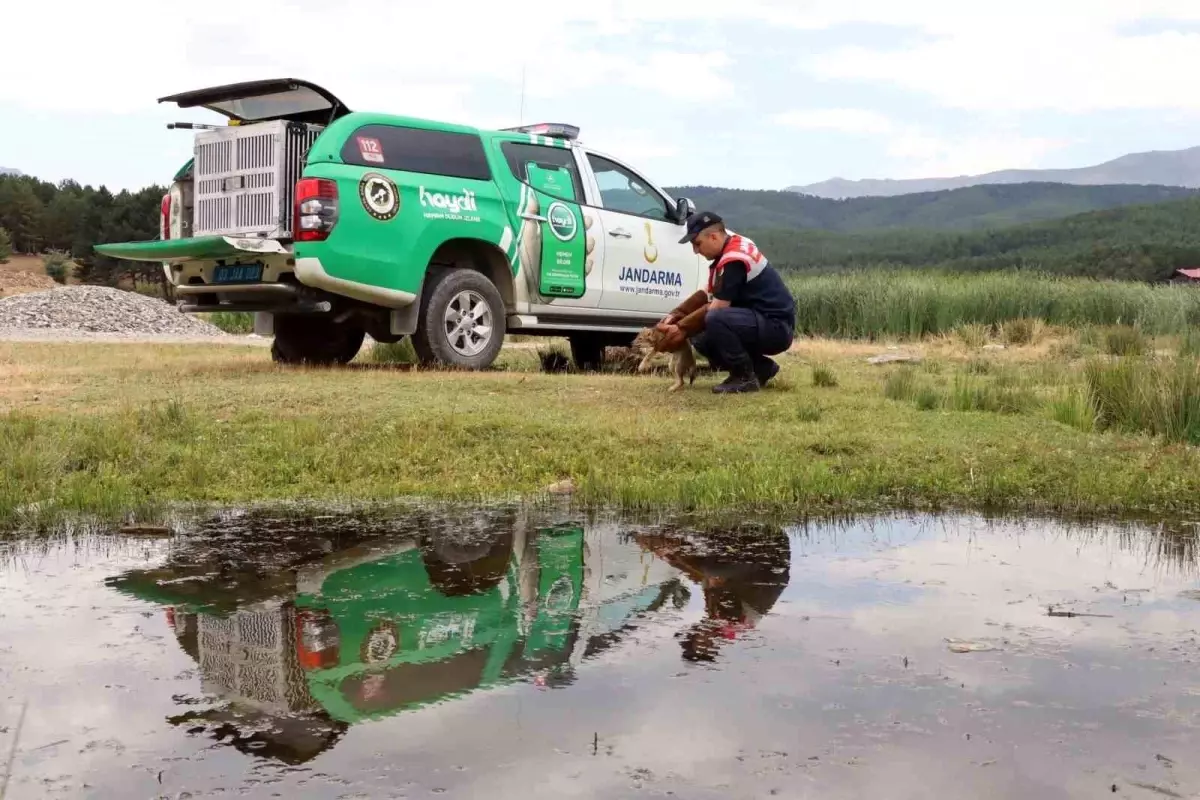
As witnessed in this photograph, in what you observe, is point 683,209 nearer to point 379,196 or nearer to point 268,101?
point 379,196

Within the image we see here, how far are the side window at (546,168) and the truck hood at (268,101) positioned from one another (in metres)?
1.60

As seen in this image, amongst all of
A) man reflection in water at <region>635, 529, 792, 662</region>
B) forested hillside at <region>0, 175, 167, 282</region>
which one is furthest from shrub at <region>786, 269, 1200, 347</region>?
forested hillside at <region>0, 175, 167, 282</region>

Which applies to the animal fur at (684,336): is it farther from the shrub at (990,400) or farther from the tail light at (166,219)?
the tail light at (166,219)

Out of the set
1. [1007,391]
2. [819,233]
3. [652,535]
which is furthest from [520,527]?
[819,233]

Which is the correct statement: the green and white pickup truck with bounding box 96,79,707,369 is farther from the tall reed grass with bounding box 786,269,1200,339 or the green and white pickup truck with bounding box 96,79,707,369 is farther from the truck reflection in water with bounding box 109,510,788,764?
the tall reed grass with bounding box 786,269,1200,339

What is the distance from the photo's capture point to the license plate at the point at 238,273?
1076cm

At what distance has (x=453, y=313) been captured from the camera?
37.3 ft

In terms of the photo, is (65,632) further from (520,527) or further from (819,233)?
(819,233)

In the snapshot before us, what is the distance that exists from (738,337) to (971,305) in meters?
13.3

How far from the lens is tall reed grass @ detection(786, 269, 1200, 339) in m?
21.5

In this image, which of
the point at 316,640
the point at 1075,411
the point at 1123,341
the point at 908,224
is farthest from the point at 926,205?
the point at 316,640

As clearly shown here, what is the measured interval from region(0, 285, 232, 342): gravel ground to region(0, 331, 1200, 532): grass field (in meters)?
11.3

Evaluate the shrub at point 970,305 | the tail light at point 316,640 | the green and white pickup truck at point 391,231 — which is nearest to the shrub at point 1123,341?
the shrub at point 970,305

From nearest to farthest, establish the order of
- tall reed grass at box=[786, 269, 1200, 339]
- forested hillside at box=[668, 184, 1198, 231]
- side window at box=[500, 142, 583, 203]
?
side window at box=[500, 142, 583, 203], tall reed grass at box=[786, 269, 1200, 339], forested hillside at box=[668, 184, 1198, 231]
